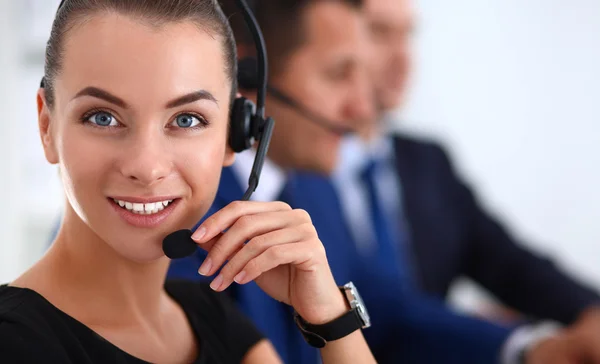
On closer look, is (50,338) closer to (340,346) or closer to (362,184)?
(340,346)

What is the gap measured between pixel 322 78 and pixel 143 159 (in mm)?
916

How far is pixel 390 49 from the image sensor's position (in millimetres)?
2248

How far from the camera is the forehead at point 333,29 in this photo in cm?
154

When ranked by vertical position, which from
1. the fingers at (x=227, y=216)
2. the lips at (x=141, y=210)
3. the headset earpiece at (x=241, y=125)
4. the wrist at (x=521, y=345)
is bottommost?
the wrist at (x=521, y=345)

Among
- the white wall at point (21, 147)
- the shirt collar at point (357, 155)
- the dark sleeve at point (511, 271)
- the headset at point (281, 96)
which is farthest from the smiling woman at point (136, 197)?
the white wall at point (21, 147)

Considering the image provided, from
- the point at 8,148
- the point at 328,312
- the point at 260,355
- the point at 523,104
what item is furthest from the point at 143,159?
the point at 523,104

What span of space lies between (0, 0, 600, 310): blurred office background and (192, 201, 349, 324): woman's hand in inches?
Answer: 107

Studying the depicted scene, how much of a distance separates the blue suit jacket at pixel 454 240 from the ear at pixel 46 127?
1.58 meters

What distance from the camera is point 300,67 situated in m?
1.57

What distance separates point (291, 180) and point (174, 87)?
884mm

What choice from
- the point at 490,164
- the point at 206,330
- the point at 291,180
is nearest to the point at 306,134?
the point at 291,180

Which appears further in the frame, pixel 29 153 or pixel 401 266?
pixel 29 153

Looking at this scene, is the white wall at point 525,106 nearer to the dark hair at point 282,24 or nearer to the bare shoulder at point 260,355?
the dark hair at point 282,24

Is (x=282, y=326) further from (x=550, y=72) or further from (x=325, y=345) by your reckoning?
(x=550, y=72)
